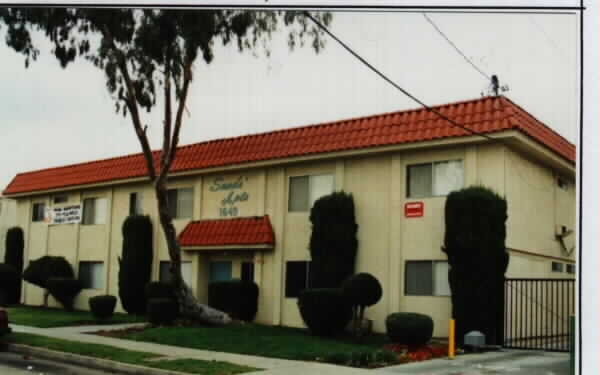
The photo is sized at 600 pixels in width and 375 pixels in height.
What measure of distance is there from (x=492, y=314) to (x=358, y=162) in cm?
557

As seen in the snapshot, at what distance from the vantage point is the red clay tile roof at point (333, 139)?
57.2ft

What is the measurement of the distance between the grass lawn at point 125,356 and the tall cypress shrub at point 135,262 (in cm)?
658

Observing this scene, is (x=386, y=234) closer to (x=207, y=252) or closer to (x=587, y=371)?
(x=207, y=252)

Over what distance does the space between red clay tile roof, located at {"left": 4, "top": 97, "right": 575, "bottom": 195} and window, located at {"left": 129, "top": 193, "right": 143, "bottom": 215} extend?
2.58 ft

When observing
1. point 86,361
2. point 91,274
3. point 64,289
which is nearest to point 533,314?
point 86,361

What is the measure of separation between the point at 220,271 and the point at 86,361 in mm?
9425

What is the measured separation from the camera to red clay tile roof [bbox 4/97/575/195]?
1744 centimetres

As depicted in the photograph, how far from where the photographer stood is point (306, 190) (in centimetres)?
2122

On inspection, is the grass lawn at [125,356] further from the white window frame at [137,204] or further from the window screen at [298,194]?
the white window frame at [137,204]

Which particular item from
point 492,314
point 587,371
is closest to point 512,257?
point 492,314

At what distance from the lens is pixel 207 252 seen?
77.5 ft

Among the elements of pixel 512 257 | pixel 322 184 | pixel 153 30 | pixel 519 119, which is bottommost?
pixel 512 257

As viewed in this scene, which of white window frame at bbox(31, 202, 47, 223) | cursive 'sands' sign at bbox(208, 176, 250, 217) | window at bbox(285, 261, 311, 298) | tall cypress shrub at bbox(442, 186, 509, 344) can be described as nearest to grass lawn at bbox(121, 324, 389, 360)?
window at bbox(285, 261, 311, 298)

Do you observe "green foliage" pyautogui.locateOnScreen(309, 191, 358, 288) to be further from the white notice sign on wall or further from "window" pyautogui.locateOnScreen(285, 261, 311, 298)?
the white notice sign on wall
